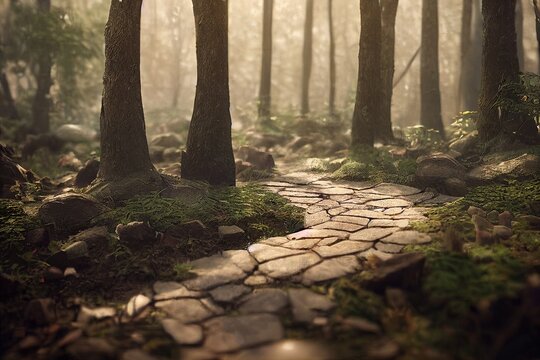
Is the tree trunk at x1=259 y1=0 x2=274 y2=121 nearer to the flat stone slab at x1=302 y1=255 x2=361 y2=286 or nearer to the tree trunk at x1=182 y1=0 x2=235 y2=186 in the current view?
the tree trunk at x1=182 y1=0 x2=235 y2=186

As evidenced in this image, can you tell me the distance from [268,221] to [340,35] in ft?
108

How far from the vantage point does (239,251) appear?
4633mm

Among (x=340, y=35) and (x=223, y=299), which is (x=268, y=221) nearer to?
(x=223, y=299)

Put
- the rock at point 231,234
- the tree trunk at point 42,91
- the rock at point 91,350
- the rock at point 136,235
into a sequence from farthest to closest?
the tree trunk at point 42,91
the rock at point 231,234
the rock at point 136,235
the rock at point 91,350

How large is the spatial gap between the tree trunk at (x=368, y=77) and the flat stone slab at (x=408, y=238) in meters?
5.26

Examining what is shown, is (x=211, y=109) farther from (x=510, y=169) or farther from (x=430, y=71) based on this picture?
(x=430, y=71)

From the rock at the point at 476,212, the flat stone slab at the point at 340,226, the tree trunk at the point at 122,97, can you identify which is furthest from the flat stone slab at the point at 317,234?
the tree trunk at the point at 122,97

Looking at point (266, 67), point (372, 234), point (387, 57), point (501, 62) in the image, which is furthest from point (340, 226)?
point (266, 67)

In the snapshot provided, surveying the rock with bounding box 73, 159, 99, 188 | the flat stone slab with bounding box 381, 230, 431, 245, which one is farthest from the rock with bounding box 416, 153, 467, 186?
the rock with bounding box 73, 159, 99, 188

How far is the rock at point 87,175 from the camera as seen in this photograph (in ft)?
25.4

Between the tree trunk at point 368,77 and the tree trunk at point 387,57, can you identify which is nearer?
the tree trunk at point 368,77

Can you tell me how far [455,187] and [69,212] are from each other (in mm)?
5222

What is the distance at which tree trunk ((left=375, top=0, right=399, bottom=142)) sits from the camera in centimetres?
1092

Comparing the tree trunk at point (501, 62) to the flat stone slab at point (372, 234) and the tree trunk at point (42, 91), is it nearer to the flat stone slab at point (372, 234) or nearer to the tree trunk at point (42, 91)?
the flat stone slab at point (372, 234)
